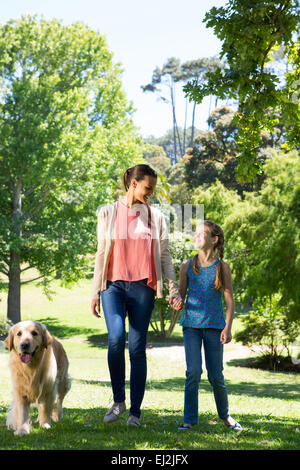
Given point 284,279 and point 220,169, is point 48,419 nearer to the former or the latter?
point 284,279

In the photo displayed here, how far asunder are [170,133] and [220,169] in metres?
54.5

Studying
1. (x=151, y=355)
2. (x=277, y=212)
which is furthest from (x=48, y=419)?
(x=151, y=355)

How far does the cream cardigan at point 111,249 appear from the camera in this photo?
470 centimetres

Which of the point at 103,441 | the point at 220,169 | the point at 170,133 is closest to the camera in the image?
the point at 103,441

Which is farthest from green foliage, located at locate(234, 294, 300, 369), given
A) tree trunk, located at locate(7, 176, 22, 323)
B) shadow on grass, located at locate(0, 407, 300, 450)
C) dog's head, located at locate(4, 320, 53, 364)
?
dog's head, located at locate(4, 320, 53, 364)

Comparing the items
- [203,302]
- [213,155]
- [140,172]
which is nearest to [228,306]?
[203,302]

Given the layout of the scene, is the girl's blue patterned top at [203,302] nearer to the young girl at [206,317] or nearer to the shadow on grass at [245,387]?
the young girl at [206,317]

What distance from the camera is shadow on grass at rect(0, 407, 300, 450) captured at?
4.09 metres

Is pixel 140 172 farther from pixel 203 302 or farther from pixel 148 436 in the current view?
pixel 148 436

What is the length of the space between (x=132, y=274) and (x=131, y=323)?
42 cm

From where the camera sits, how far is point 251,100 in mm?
5961

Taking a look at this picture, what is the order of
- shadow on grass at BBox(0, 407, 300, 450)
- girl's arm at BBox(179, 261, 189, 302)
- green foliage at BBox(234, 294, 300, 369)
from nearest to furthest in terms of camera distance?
shadow on grass at BBox(0, 407, 300, 450), girl's arm at BBox(179, 261, 189, 302), green foliage at BBox(234, 294, 300, 369)

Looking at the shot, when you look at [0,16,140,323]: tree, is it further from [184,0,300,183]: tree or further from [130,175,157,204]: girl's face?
[130,175,157,204]: girl's face

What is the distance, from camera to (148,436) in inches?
173
